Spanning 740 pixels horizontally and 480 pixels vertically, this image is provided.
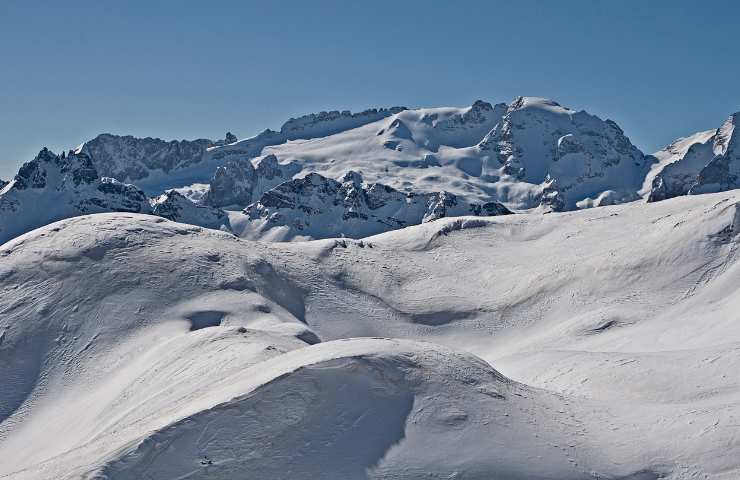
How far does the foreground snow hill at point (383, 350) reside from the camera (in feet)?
148

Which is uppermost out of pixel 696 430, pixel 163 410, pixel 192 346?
pixel 192 346

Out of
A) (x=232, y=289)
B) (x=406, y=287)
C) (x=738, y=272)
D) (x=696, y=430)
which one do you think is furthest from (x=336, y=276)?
(x=696, y=430)

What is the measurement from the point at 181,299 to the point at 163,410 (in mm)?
38074

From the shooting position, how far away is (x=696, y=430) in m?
49.2

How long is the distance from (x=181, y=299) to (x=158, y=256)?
8143mm

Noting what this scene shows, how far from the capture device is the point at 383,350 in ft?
166

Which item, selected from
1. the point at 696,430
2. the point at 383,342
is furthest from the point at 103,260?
the point at 696,430

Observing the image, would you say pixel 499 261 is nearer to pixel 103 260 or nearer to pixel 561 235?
pixel 561 235

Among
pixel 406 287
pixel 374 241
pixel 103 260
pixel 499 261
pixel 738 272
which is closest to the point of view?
pixel 738 272

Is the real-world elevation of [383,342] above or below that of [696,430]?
above

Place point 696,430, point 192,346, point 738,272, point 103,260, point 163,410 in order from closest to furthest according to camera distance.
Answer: point 696,430
point 163,410
point 192,346
point 738,272
point 103,260

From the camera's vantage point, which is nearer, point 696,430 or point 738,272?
point 696,430

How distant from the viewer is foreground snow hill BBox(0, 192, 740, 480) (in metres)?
45.2

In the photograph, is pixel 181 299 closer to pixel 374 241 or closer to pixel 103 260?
pixel 103 260
